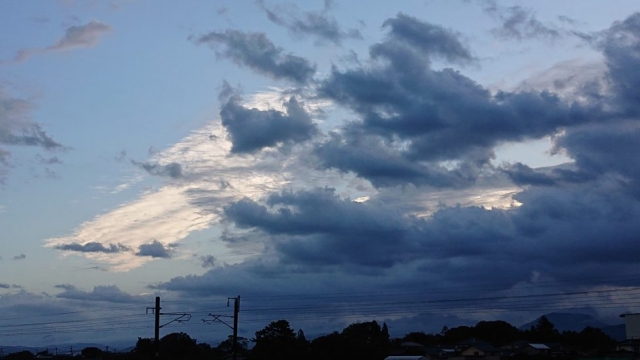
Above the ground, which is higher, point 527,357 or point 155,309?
point 155,309

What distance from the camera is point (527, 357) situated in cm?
13450

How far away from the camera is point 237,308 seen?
98875mm

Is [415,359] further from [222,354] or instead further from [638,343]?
[222,354]

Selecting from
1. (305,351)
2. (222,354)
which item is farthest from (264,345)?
(222,354)

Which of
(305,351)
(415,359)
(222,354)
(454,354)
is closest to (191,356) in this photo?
(222,354)

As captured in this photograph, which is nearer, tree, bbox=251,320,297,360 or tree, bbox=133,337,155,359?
tree, bbox=251,320,297,360

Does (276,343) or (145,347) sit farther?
(145,347)

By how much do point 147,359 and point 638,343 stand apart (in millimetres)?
92798

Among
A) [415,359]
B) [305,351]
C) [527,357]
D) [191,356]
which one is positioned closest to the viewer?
[415,359]

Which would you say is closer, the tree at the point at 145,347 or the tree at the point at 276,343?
the tree at the point at 276,343

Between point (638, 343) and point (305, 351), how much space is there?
2351 inches

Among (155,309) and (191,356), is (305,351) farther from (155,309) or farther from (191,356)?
(155,309)

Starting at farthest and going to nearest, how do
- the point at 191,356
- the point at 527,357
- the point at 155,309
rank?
the point at 191,356
the point at 527,357
the point at 155,309

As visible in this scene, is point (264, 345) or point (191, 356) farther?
point (191, 356)
